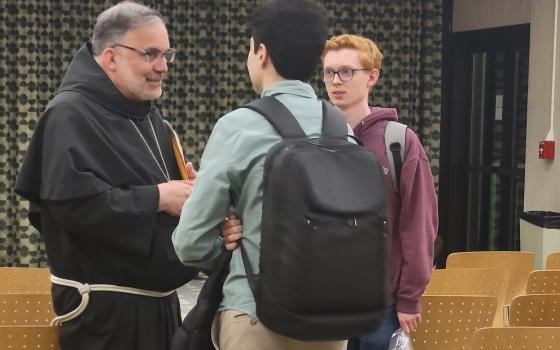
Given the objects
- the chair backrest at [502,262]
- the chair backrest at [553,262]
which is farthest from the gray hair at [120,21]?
the chair backrest at [553,262]

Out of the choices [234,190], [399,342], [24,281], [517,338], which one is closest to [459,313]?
[517,338]

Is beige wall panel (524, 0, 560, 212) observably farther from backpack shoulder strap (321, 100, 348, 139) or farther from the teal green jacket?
the teal green jacket

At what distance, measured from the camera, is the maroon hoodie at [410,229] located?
7.99 ft

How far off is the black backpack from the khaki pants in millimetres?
72

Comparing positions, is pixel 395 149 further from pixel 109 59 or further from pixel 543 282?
pixel 543 282

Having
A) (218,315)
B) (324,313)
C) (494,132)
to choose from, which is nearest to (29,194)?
(218,315)

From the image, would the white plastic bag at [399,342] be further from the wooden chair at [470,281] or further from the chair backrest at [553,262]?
the chair backrest at [553,262]

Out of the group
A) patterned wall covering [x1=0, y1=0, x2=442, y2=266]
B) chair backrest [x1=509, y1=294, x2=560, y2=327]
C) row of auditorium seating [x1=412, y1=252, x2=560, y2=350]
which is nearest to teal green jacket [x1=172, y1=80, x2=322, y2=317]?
row of auditorium seating [x1=412, y1=252, x2=560, y2=350]

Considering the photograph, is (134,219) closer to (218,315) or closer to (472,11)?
(218,315)

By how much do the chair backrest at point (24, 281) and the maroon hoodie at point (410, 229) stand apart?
153 cm

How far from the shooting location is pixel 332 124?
186cm

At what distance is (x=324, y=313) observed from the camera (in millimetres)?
1667

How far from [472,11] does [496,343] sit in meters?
5.57

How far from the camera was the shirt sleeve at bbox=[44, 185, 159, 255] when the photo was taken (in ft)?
7.30
